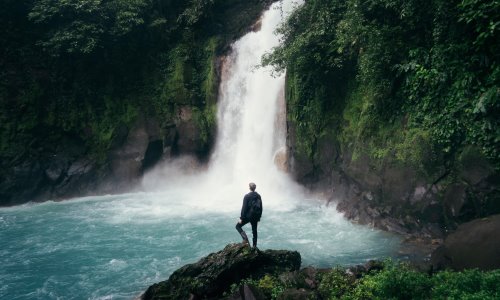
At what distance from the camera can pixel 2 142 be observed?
20328mm

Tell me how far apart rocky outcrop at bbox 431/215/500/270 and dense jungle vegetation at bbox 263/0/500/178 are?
6.44ft

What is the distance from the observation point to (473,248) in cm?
913

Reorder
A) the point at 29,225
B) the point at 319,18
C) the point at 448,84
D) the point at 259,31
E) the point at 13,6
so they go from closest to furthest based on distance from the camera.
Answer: the point at 448,84 < the point at 319,18 < the point at 29,225 < the point at 13,6 < the point at 259,31

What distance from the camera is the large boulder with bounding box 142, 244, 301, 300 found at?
8508mm

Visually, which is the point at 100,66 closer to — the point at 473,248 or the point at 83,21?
the point at 83,21

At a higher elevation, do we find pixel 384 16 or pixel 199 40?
pixel 199 40

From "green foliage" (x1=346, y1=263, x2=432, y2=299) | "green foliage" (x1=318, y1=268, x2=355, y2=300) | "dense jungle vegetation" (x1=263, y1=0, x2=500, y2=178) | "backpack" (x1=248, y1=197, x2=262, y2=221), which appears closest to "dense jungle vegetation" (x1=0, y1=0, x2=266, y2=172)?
"dense jungle vegetation" (x1=263, y1=0, x2=500, y2=178)

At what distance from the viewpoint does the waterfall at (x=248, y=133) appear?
19938 millimetres

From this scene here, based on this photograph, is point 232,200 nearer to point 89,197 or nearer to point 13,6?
point 89,197

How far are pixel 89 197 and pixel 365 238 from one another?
52.2ft

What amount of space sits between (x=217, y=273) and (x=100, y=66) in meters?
18.4

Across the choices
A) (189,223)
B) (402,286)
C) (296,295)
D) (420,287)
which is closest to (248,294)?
(296,295)

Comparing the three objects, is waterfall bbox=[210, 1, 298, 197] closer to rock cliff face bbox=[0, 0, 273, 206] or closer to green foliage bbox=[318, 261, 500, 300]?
rock cliff face bbox=[0, 0, 273, 206]

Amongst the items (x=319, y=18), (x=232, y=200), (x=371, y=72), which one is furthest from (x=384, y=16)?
(x=232, y=200)
